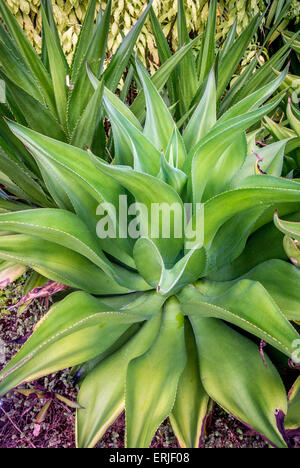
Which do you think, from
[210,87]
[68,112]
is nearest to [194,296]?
[210,87]

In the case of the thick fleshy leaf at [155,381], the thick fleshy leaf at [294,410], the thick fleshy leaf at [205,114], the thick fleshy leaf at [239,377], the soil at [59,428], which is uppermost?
the thick fleshy leaf at [205,114]

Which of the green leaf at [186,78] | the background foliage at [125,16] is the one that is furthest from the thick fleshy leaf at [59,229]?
the background foliage at [125,16]

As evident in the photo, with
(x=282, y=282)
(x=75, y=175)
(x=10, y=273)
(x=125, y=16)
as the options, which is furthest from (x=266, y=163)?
(x=125, y=16)

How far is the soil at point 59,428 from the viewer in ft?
2.36

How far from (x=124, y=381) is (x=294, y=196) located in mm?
397

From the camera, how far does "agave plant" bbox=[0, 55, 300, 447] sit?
0.55 metres

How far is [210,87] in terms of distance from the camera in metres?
0.74

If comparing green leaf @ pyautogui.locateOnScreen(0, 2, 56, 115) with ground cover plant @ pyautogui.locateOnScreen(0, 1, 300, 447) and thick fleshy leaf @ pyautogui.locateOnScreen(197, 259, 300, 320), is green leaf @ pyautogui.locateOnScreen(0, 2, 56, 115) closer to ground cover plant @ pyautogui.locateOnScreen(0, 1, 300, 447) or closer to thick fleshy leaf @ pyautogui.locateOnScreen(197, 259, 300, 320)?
ground cover plant @ pyautogui.locateOnScreen(0, 1, 300, 447)

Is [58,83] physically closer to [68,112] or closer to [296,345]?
[68,112]

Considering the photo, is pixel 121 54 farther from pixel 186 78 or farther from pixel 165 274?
pixel 165 274

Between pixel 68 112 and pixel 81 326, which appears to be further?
pixel 68 112

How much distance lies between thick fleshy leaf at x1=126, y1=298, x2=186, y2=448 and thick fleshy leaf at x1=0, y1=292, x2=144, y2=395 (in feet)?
0.21

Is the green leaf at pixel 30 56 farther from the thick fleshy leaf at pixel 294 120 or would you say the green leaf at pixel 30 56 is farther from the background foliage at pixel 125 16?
the background foliage at pixel 125 16

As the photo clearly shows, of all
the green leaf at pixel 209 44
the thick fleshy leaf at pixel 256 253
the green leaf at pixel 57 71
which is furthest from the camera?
the green leaf at pixel 209 44
